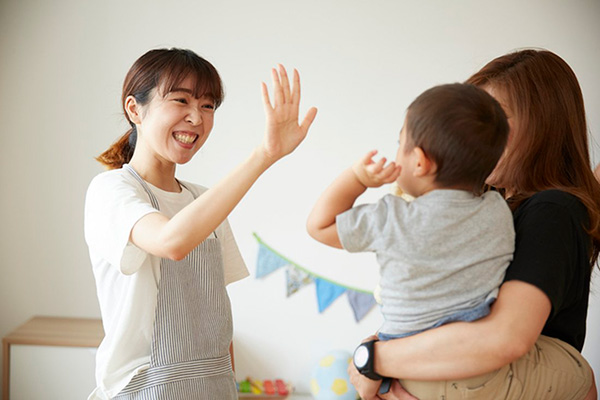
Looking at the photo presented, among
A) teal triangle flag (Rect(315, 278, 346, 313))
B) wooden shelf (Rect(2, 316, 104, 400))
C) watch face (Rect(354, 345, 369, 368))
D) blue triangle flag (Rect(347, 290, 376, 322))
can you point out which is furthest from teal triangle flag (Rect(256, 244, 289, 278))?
watch face (Rect(354, 345, 369, 368))

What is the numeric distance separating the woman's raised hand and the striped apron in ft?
1.45

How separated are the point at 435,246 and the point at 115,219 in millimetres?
672

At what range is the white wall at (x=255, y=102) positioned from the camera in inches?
135

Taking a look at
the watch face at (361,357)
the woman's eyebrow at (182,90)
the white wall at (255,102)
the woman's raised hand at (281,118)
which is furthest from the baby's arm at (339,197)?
the white wall at (255,102)

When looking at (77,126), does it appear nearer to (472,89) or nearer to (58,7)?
(58,7)

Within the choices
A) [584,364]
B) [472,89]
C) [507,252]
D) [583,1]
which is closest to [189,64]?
[472,89]

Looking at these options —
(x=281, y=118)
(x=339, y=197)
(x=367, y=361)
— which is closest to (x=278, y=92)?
(x=281, y=118)

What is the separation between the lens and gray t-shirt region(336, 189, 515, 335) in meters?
1.07

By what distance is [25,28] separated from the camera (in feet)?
11.2

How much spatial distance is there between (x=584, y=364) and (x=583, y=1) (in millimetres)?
2928

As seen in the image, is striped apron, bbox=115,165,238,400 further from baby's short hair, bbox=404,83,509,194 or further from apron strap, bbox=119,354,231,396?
baby's short hair, bbox=404,83,509,194

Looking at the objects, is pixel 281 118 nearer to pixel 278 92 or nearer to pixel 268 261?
pixel 278 92

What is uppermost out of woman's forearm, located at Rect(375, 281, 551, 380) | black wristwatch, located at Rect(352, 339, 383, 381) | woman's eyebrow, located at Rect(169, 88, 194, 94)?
woman's eyebrow, located at Rect(169, 88, 194, 94)

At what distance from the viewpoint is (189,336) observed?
1444 mm
